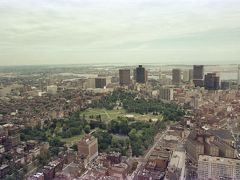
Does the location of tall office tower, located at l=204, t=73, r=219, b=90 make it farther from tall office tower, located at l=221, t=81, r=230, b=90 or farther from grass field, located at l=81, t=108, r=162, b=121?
grass field, located at l=81, t=108, r=162, b=121

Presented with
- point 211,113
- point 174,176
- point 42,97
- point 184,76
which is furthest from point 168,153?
point 184,76

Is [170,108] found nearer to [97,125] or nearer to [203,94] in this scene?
[203,94]

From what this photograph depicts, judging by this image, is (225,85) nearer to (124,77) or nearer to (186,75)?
(186,75)

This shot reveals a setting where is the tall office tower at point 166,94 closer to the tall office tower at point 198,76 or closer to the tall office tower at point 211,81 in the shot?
the tall office tower at point 211,81

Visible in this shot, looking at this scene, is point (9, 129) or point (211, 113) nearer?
point (9, 129)

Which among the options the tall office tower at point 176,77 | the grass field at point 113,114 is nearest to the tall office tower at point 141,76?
the tall office tower at point 176,77

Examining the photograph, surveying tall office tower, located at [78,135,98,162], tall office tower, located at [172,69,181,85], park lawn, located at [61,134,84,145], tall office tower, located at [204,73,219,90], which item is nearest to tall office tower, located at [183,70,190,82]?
tall office tower, located at [172,69,181,85]
